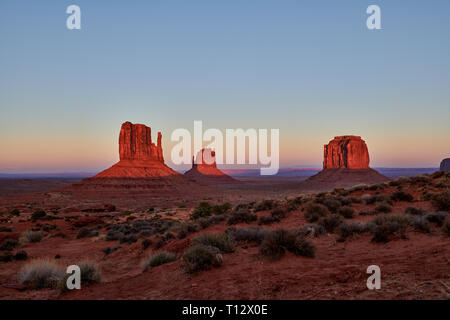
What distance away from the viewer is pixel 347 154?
12181cm

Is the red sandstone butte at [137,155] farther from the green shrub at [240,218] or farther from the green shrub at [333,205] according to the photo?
the green shrub at [333,205]

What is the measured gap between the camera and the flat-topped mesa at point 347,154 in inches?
4779

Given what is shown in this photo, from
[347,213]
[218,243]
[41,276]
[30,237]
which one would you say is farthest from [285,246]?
[30,237]

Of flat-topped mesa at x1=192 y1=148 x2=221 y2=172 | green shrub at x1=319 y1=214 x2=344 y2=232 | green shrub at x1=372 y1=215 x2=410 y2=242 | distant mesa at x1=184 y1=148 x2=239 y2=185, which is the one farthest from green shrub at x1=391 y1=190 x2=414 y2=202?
flat-topped mesa at x1=192 y1=148 x2=221 y2=172

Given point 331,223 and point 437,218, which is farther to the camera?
point 331,223

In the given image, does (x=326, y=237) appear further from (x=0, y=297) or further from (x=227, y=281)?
(x=0, y=297)

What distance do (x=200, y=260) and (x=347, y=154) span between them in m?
128

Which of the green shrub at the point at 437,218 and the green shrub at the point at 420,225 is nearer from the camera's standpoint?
the green shrub at the point at 420,225

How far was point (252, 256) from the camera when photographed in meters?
7.79

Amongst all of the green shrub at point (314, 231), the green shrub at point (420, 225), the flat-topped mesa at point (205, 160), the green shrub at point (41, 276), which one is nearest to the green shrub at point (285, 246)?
the green shrub at point (314, 231)

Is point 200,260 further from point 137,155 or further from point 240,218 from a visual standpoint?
point 137,155

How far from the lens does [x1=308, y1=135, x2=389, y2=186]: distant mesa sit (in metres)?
112

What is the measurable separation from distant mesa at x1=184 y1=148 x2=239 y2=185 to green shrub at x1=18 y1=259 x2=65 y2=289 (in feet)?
446

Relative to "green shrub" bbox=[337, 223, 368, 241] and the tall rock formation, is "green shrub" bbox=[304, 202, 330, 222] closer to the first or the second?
"green shrub" bbox=[337, 223, 368, 241]
